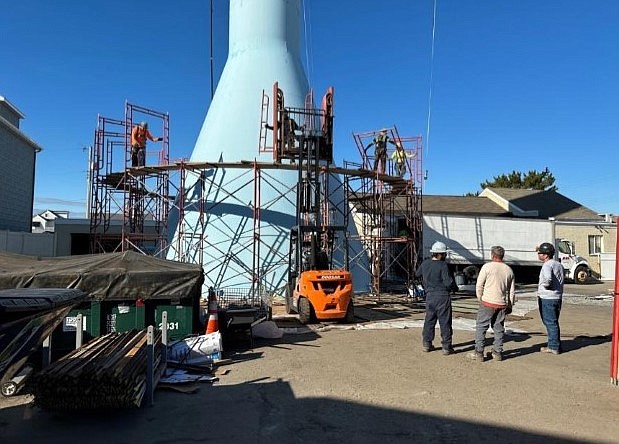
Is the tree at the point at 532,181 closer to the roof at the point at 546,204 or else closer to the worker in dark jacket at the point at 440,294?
the roof at the point at 546,204

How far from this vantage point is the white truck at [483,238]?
24.0 m

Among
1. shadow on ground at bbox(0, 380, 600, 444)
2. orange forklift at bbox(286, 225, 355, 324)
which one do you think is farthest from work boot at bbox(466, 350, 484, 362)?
orange forklift at bbox(286, 225, 355, 324)

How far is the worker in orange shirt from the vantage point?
57.7 feet

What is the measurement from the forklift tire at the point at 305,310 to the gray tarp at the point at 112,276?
3655 mm

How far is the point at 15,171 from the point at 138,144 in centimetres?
766

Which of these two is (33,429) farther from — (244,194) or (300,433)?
(244,194)

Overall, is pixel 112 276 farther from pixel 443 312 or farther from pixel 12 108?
pixel 12 108

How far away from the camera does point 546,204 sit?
118 ft

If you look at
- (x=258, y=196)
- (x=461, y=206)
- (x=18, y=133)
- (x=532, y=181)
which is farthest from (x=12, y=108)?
(x=532, y=181)

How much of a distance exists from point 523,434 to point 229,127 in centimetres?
1416

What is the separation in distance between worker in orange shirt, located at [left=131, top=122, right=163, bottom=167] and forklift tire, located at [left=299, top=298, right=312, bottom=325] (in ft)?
30.4

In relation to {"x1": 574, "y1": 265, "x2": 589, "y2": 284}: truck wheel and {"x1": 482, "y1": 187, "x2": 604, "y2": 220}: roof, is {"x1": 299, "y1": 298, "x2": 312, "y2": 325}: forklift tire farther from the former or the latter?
{"x1": 482, "y1": 187, "x2": 604, "y2": 220}: roof

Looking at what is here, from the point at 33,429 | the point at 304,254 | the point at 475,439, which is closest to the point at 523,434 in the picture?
the point at 475,439

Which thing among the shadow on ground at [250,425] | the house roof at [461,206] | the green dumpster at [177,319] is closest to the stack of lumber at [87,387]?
the shadow on ground at [250,425]
